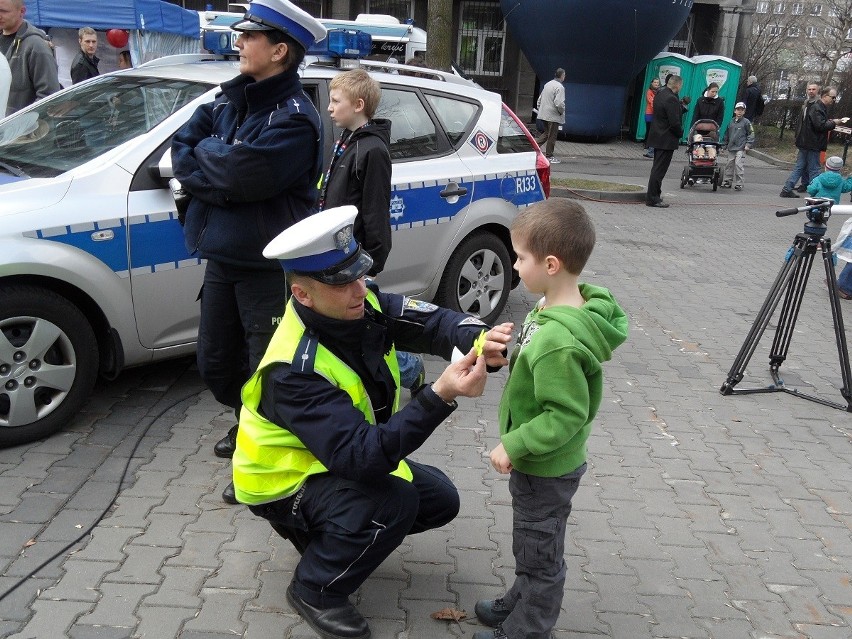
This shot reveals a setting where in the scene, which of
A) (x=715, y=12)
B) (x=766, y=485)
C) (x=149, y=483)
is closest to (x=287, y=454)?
(x=149, y=483)

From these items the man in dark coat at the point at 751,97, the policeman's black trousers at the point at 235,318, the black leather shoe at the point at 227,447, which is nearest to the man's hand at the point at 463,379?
the policeman's black trousers at the point at 235,318

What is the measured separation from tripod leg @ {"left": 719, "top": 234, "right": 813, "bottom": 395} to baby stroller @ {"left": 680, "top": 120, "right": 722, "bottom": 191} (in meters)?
9.86

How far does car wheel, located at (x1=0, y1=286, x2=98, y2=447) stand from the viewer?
152 inches

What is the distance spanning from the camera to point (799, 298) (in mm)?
5340

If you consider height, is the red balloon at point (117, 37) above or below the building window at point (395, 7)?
below

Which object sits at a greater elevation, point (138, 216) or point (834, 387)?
point (138, 216)

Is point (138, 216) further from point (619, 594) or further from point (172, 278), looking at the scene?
point (619, 594)

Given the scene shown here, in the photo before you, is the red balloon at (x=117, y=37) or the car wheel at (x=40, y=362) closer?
the car wheel at (x=40, y=362)

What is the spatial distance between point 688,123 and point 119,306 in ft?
64.3

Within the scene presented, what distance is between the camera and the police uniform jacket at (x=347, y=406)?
8.36 ft

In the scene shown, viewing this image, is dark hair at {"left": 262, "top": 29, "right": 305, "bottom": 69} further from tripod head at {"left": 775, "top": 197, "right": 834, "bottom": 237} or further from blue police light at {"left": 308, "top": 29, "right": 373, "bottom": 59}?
tripod head at {"left": 775, "top": 197, "right": 834, "bottom": 237}

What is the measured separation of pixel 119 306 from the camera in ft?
13.6

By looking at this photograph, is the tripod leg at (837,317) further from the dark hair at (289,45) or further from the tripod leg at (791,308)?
the dark hair at (289,45)

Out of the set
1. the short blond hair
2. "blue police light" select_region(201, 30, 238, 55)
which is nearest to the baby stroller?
"blue police light" select_region(201, 30, 238, 55)
